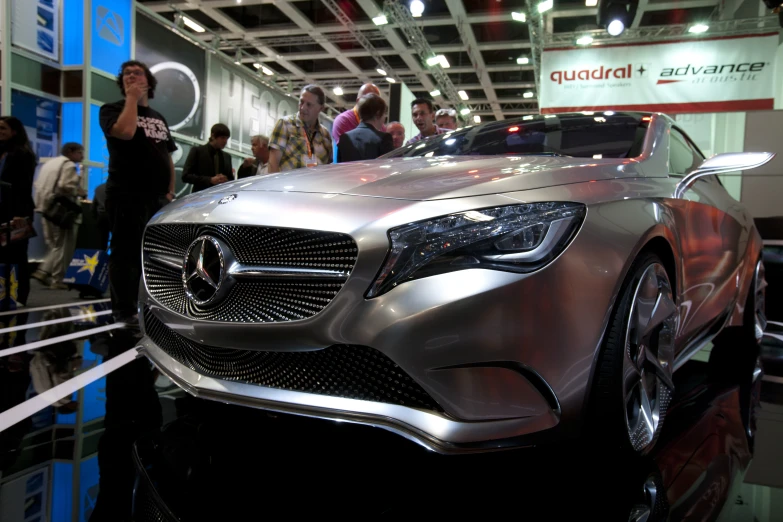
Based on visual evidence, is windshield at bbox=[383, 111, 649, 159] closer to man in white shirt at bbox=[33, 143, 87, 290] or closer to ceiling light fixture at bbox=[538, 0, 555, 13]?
man in white shirt at bbox=[33, 143, 87, 290]

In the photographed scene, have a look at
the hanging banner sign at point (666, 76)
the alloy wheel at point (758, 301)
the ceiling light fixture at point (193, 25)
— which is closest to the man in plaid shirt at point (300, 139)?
the alloy wheel at point (758, 301)

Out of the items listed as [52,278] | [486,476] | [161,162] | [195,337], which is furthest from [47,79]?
[486,476]

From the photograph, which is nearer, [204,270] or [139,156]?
[204,270]

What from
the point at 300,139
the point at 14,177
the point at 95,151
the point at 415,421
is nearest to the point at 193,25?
the point at 95,151

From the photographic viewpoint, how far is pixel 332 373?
1299 mm

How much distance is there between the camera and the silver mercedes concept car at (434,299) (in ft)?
3.98

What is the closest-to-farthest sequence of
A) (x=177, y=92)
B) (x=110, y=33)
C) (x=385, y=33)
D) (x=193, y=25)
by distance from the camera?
(x=110, y=33)
(x=177, y=92)
(x=385, y=33)
(x=193, y=25)

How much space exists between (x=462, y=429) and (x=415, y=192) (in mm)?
554

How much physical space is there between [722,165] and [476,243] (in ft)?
4.34

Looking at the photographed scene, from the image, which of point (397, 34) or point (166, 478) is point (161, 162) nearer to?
point (166, 478)

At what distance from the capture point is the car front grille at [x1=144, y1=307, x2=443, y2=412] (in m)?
1.25

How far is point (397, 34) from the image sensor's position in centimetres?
1413

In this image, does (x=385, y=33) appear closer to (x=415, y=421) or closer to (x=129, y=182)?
(x=129, y=182)

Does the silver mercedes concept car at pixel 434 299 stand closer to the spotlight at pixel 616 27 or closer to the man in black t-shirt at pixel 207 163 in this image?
the man in black t-shirt at pixel 207 163
